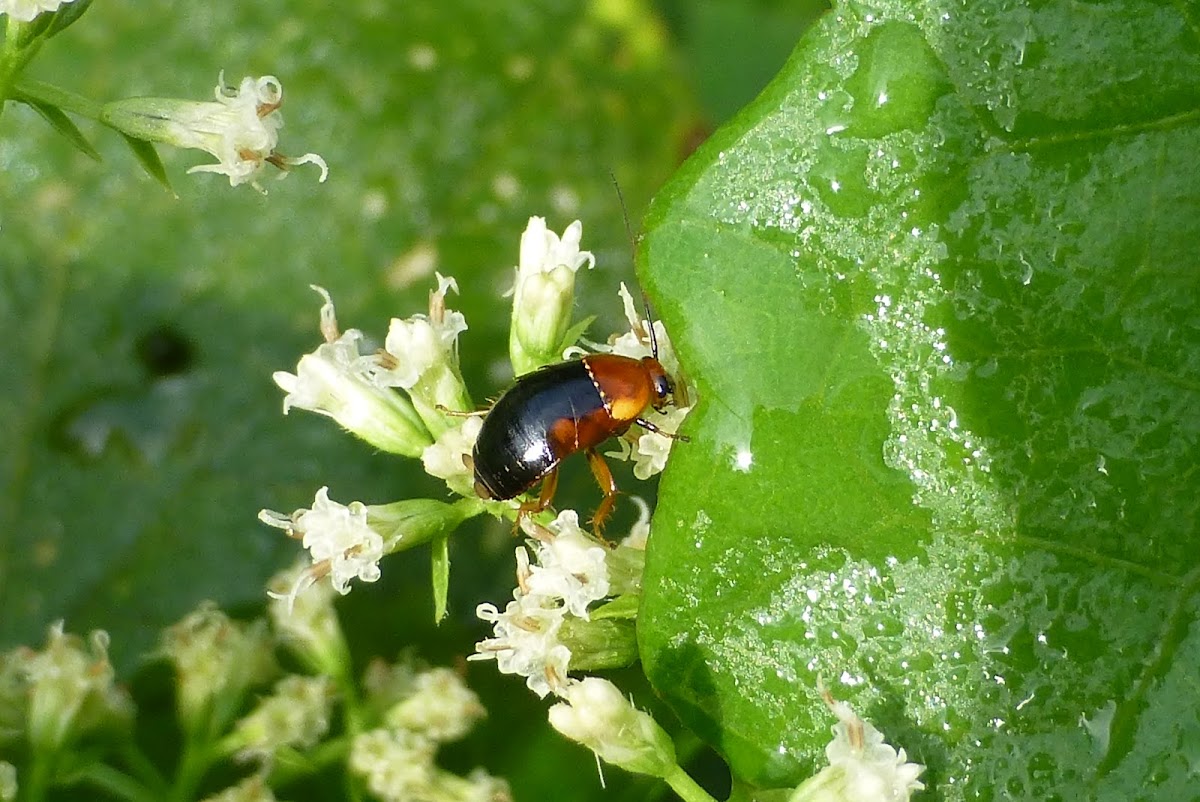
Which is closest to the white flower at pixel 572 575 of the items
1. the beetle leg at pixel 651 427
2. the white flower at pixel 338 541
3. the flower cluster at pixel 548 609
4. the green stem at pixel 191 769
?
the flower cluster at pixel 548 609

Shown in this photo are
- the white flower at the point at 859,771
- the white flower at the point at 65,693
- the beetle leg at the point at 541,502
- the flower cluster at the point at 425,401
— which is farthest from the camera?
the white flower at the point at 65,693

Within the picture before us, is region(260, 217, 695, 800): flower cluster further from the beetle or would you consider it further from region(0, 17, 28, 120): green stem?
region(0, 17, 28, 120): green stem

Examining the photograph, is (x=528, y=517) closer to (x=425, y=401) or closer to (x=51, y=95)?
(x=425, y=401)

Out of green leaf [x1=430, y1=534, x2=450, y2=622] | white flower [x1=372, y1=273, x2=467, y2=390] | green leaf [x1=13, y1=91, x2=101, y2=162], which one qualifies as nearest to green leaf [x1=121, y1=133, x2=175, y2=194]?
green leaf [x1=13, y1=91, x2=101, y2=162]

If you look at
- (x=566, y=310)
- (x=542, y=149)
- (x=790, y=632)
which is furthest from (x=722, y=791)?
(x=542, y=149)

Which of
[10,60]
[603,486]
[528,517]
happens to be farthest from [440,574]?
[10,60]

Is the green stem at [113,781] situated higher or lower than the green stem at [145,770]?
higher

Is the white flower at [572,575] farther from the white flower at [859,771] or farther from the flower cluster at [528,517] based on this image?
the white flower at [859,771]
